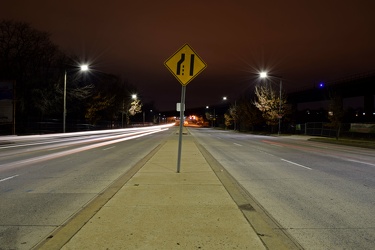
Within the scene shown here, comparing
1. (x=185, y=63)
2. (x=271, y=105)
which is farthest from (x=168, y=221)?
(x=271, y=105)

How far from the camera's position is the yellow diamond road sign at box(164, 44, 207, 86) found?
33.0 ft

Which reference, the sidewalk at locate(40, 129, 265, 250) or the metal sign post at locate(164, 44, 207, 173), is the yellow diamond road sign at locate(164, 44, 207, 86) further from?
the sidewalk at locate(40, 129, 265, 250)

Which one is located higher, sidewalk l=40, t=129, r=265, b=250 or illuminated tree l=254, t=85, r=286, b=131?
illuminated tree l=254, t=85, r=286, b=131

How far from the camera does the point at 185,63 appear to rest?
33.1 ft

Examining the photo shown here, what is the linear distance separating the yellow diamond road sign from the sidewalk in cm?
312

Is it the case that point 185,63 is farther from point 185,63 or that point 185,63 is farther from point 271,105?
point 271,105

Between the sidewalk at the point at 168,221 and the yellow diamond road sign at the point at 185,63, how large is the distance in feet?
10.2

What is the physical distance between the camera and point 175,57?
10055 mm

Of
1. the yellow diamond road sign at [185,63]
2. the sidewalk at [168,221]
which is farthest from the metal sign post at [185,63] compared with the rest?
the sidewalk at [168,221]

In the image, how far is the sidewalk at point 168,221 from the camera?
4785 millimetres

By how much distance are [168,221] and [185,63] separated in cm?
550

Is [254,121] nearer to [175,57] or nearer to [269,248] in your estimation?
[175,57]

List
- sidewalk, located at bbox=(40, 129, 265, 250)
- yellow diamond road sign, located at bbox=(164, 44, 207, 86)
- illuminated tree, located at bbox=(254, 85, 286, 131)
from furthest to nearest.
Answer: illuminated tree, located at bbox=(254, 85, 286, 131) → yellow diamond road sign, located at bbox=(164, 44, 207, 86) → sidewalk, located at bbox=(40, 129, 265, 250)

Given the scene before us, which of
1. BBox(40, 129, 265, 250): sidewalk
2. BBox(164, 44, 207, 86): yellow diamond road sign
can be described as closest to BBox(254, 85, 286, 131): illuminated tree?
BBox(164, 44, 207, 86): yellow diamond road sign
